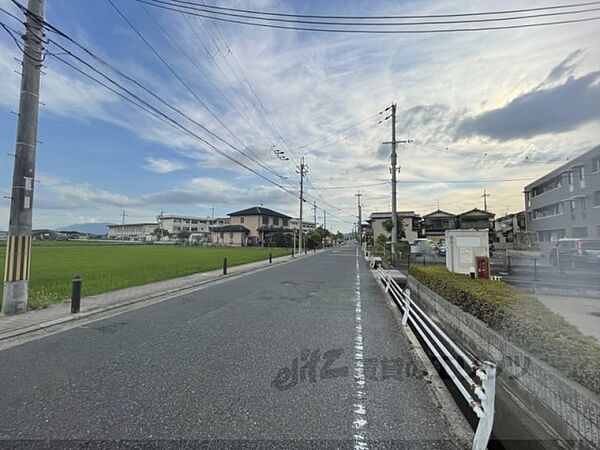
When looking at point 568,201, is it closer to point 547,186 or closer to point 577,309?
point 547,186

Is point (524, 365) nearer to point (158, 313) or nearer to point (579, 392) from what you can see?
point (579, 392)

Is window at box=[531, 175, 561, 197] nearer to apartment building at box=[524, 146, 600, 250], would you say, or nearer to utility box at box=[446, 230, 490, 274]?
apartment building at box=[524, 146, 600, 250]

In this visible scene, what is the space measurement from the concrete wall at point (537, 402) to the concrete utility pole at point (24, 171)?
9.33 meters

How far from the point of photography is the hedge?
3074mm

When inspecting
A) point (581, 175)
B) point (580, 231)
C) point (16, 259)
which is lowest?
point (16, 259)

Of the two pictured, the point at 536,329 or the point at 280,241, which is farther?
the point at 280,241

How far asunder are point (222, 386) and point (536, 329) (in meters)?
3.44

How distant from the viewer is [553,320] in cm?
421

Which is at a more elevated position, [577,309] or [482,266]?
[482,266]

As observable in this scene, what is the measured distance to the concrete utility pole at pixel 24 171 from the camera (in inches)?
322

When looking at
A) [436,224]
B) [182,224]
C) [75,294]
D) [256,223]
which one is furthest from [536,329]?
[182,224]

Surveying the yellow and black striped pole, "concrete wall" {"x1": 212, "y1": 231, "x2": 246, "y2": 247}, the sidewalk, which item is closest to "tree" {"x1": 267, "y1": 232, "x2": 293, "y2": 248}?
"concrete wall" {"x1": 212, "y1": 231, "x2": 246, "y2": 247}

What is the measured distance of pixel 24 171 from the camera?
27.4ft

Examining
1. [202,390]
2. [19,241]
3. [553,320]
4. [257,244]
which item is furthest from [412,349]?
[257,244]
